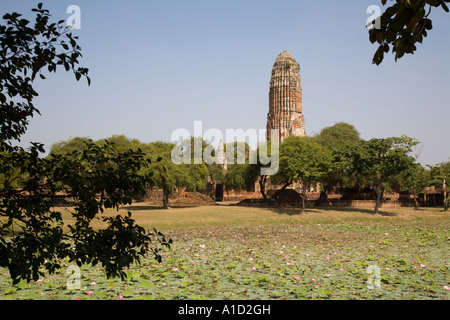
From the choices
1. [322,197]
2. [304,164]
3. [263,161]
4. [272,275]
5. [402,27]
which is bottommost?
[272,275]

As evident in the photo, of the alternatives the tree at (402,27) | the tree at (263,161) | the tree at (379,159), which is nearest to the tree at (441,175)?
the tree at (379,159)

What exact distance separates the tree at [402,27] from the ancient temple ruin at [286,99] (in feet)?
280

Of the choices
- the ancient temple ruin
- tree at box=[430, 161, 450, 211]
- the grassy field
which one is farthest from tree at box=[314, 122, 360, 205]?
the grassy field

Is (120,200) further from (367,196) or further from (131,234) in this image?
(367,196)

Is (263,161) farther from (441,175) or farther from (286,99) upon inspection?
(286,99)

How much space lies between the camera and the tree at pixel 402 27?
320 centimetres

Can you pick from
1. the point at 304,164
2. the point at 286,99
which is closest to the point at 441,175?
the point at 304,164

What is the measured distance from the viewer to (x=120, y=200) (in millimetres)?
4547

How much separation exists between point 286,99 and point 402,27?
8810 centimetres

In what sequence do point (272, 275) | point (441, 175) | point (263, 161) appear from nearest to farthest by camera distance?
point (272, 275), point (441, 175), point (263, 161)

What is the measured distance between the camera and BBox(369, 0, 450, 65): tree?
3199mm

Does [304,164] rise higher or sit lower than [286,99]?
lower

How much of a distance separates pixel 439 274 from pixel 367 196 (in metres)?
44.5

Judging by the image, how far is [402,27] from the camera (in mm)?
3391
